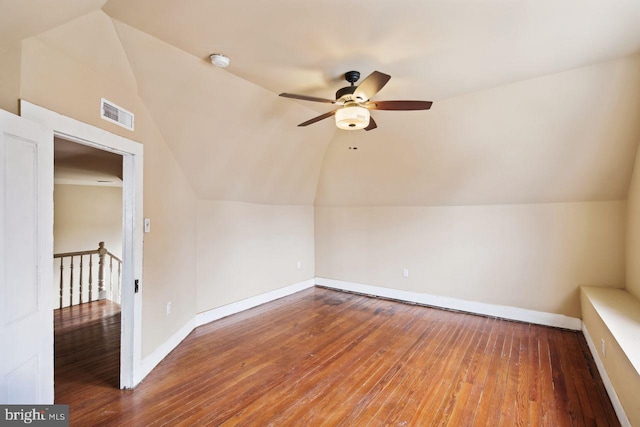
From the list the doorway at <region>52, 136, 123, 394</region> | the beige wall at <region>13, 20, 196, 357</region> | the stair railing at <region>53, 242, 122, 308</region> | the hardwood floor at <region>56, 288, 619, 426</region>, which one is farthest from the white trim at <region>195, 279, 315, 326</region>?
the stair railing at <region>53, 242, 122, 308</region>

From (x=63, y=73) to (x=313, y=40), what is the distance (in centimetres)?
165

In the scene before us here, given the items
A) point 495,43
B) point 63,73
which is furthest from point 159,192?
point 495,43

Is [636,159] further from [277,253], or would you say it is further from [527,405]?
[277,253]

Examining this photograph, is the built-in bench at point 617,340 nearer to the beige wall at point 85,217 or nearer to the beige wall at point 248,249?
the beige wall at point 248,249

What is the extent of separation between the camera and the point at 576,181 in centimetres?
344

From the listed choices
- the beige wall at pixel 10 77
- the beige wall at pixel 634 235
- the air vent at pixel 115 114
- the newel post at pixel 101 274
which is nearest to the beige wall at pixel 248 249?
the air vent at pixel 115 114

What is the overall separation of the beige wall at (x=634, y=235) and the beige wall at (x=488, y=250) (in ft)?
0.63

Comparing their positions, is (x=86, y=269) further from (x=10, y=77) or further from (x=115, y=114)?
(x=10, y=77)

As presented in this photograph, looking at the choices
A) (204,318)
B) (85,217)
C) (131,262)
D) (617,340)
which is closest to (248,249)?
(204,318)

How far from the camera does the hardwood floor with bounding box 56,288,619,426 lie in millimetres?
2148

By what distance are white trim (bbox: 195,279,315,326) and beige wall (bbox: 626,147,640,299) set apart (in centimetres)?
449

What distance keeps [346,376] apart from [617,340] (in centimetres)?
208

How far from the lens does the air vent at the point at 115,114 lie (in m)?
2.10

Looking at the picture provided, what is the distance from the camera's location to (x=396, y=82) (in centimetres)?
289
